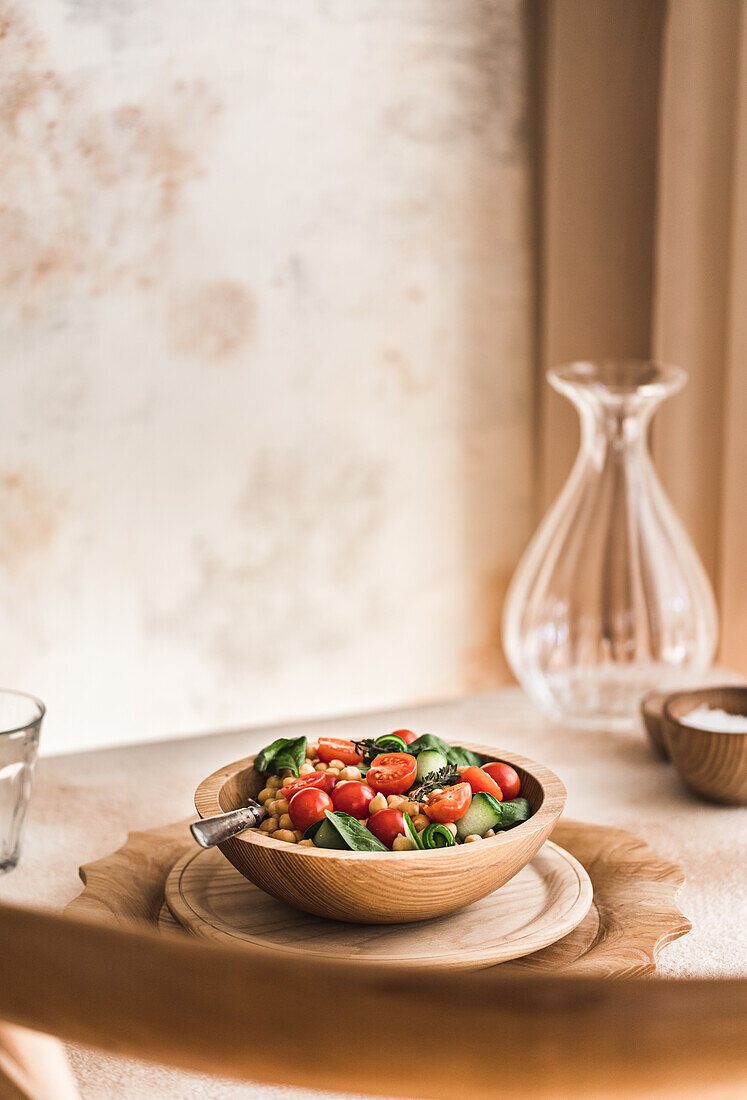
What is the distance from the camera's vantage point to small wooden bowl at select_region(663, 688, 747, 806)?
3.14ft

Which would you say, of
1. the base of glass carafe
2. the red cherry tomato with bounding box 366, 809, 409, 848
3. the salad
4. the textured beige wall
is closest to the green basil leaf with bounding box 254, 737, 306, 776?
the salad

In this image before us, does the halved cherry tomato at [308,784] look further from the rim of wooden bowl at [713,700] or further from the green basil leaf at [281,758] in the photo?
the rim of wooden bowl at [713,700]

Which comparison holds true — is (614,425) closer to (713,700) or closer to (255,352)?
(713,700)

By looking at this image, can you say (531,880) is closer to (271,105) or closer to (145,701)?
(145,701)

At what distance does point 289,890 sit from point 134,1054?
322mm

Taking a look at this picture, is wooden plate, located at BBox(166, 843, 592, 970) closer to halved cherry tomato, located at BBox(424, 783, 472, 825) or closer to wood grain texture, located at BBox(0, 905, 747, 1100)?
halved cherry tomato, located at BBox(424, 783, 472, 825)

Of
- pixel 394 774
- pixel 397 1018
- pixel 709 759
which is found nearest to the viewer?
pixel 397 1018

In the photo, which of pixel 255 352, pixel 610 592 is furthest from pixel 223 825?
pixel 255 352

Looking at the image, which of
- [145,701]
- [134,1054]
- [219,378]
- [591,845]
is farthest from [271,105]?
[134,1054]

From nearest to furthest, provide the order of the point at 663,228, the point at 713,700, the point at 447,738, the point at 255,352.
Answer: the point at 713,700
the point at 447,738
the point at 663,228
the point at 255,352

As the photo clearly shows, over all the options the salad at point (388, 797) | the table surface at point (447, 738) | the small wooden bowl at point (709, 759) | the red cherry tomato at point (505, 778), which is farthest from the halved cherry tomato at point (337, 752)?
the small wooden bowl at point (709, 759)

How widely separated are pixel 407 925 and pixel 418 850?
8 cm

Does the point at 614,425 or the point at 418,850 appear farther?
the point at 614,425

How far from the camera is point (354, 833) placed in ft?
2.09
